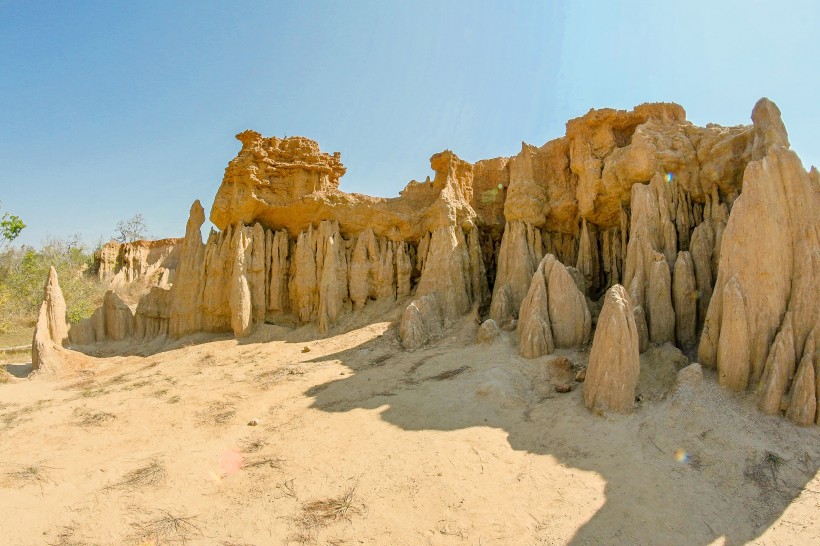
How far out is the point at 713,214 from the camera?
12719 mm

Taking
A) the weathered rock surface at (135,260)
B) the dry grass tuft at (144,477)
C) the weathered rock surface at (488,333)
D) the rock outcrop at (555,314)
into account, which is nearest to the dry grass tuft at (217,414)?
the dry grass tuft at (144,477)

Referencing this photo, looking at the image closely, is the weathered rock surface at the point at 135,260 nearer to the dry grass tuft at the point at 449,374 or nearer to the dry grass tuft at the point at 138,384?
the dry grass tuft at the point at 138,384

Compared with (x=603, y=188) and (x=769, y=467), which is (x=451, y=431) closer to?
(x=769, y=467)

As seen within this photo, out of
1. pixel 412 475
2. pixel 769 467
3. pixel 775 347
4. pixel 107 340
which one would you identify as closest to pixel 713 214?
pixel 775 347

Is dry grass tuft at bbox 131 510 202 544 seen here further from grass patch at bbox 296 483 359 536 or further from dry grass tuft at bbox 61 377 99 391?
dry grass tuft at bbox 61 377 99 391

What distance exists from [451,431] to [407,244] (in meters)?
11.5

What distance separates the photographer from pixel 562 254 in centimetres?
1841

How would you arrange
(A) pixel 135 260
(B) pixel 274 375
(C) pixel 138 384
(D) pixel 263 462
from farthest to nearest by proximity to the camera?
(A) pixel 135 260
(B) pixel 274 375
(C) pixel 138 384
(D) pixel 263 462

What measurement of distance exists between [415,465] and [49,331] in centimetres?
1544

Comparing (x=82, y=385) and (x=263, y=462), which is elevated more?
(x=82, y=385)

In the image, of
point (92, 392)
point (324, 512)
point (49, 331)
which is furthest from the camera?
point (49, 331)

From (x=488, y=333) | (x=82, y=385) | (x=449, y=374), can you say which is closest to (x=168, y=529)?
(x=449, y=374)

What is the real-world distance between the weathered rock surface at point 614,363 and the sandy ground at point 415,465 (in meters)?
0.36

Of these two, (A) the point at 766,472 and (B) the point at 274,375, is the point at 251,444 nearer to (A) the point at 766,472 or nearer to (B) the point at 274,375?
(B) the point at 274,375
